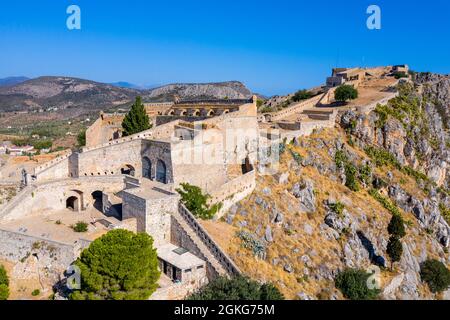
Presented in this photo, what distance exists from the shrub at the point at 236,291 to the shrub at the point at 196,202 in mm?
6935

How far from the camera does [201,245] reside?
23.0 meters

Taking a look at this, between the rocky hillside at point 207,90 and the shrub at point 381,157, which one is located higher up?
the rocky hillside at point 207,90

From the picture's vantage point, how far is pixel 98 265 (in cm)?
1892

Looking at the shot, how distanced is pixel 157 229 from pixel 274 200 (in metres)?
12.3

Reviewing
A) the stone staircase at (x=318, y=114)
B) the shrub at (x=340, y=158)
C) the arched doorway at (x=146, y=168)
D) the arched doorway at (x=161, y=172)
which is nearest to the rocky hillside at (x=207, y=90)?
the stone staircase at (x=318, y=114)

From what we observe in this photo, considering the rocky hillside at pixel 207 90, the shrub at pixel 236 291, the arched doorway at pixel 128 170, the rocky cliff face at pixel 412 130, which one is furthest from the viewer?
the rocky hillside at pixel 207 90

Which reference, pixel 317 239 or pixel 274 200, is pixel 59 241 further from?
pixel 317 239

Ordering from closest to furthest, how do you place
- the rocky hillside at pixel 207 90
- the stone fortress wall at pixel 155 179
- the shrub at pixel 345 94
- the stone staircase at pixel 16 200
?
the stone fortress wall at pixel 155 179
the stone staircase at pixel 16 200
the shrub at pixel 345 94
the rocky hillside at pixel 207 90

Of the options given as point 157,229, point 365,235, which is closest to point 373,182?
point 365,235

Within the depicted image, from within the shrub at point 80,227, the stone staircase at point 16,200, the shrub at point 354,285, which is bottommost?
the shrub at point 354,285

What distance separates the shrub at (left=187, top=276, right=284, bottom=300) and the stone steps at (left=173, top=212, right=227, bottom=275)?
121 cm

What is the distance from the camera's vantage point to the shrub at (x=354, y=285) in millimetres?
28891

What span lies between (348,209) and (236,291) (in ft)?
71.1

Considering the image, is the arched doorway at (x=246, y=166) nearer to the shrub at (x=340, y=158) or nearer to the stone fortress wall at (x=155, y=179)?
the stone fortress wall at (x=155, y=179)
